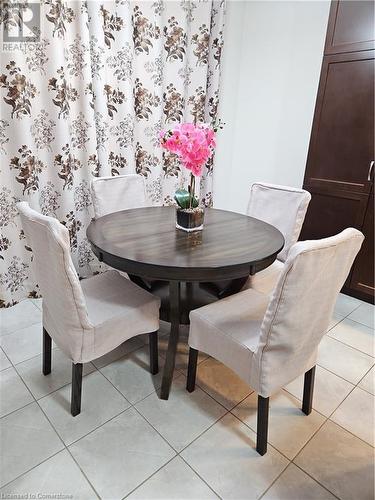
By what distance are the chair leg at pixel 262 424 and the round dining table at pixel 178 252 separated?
0.47m

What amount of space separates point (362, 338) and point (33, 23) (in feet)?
9.62

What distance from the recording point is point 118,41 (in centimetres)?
235

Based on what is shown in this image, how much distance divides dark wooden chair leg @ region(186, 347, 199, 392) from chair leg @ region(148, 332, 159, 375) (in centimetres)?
20

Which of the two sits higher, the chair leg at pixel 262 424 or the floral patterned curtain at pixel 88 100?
the floral patterned curtain at pixel 88 100

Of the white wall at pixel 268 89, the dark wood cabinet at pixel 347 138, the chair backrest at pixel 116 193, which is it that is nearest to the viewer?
the chair backrest at pixel 116 193

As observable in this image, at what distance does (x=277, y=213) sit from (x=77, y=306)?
1436 millimetres

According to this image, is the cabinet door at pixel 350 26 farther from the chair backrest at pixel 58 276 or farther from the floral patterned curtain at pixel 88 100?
the chair backrest at pixel 58 276

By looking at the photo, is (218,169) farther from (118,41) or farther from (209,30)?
(118,41)

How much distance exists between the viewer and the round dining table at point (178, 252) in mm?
1311

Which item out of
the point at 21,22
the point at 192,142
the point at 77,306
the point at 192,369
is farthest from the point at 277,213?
the point at 21,22

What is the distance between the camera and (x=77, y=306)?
1.24m

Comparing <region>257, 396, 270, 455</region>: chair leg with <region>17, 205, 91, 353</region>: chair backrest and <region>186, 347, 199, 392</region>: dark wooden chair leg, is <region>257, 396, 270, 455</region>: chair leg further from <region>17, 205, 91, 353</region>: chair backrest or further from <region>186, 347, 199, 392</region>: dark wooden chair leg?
<region>17, 205, 91, 353</region>: chair backrest

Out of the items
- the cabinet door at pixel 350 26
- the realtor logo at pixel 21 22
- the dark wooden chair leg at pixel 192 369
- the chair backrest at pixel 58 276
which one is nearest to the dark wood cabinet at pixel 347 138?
the cabinet door at pixel 350 26

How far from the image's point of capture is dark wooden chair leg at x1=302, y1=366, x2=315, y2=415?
1478 millimetres
